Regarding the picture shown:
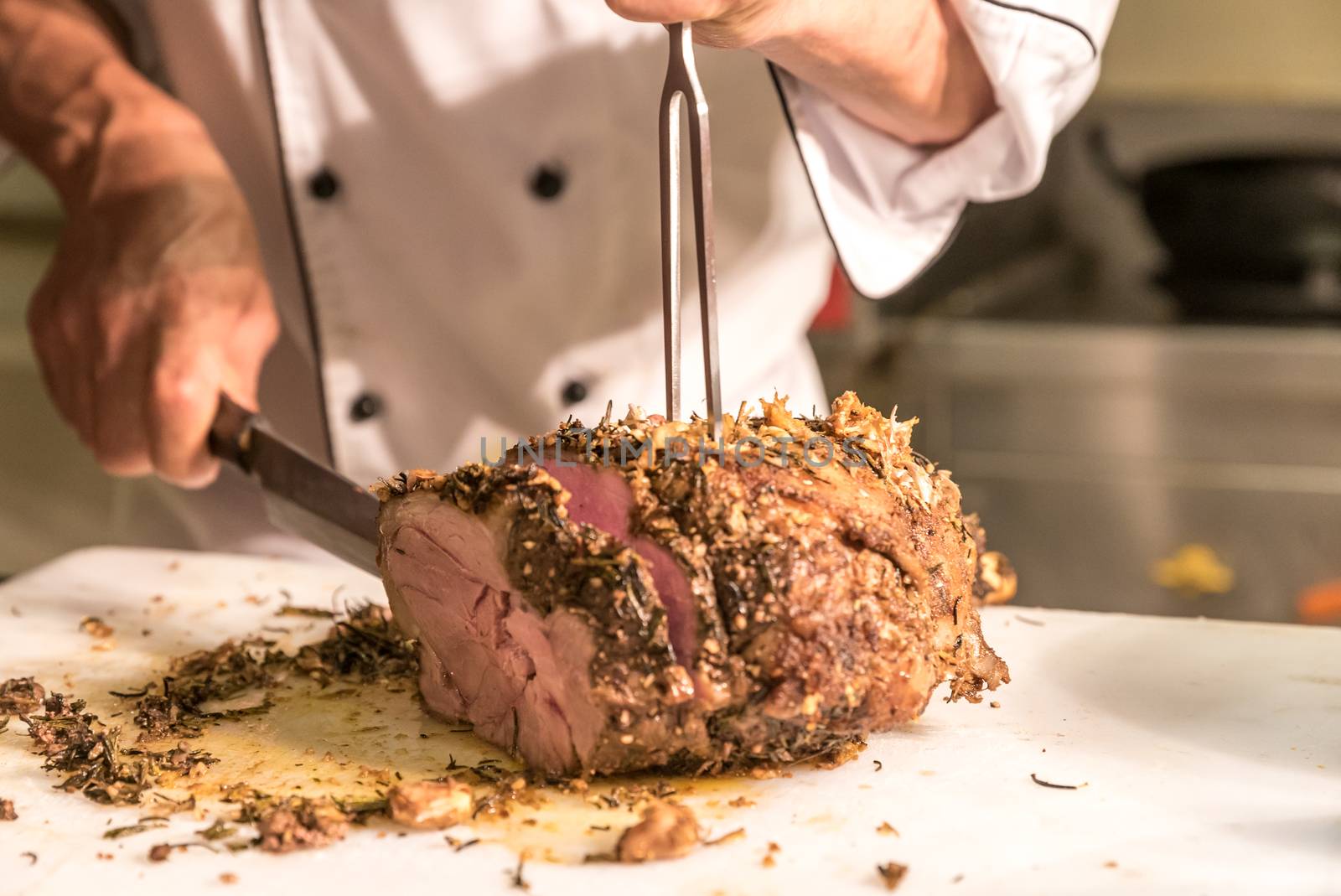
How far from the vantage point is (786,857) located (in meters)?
1.19

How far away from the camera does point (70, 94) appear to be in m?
2.25

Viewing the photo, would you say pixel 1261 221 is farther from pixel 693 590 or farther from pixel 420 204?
pixel 693 590

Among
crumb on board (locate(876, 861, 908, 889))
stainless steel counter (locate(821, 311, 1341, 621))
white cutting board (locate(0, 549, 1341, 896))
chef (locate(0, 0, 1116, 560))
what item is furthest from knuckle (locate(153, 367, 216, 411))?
stainless steel counter (locate(821, 311, 1341, 621))

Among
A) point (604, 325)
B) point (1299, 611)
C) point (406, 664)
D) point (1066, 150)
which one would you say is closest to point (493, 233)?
point (604, 325)

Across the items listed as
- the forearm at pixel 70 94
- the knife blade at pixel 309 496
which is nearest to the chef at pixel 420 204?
the forearm at pixel 70 94

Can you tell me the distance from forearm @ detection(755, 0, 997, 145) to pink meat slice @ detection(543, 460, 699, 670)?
60 centimetres

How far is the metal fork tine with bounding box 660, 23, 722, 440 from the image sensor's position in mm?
1319

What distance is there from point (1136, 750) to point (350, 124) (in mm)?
1569

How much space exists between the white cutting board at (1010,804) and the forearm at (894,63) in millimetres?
754

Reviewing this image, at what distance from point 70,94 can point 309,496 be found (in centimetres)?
101

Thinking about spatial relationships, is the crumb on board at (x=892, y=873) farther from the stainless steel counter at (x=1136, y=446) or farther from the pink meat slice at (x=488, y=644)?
the stainless steel counter at (x=1136, y=446)

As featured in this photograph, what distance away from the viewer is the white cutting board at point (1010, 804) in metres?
1.16

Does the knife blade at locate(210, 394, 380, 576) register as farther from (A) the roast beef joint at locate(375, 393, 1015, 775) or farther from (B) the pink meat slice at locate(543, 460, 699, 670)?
(B) the pink meat slice at locate(543, 460, 699, 670)

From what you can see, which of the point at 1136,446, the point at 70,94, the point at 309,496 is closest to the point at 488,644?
the point at 309,496
